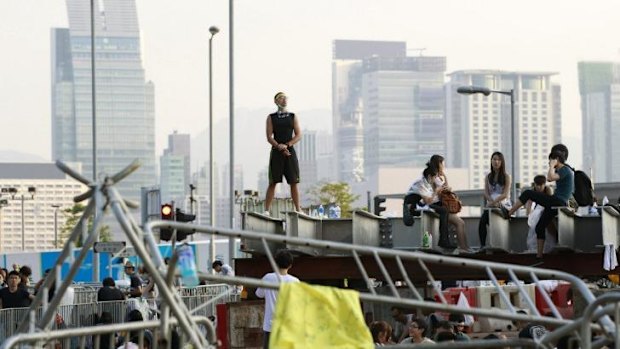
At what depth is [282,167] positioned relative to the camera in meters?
25.2

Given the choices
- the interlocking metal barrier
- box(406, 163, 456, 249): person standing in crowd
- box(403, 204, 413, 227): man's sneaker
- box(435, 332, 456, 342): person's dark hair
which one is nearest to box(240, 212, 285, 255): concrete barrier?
box(403, 204, 413, 227): man's sneaker

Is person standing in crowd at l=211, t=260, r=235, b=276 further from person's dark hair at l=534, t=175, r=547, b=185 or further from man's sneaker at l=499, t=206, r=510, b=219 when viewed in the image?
person's dark hair at l=534, t=175, r=547, b=185

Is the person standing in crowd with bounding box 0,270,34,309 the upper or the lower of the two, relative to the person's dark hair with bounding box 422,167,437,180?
lower

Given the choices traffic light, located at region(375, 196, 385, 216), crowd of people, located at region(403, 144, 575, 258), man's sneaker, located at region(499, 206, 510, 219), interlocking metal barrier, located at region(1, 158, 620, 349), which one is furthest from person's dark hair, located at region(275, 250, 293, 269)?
traffic light, located at region(375, 196, 385, 216)

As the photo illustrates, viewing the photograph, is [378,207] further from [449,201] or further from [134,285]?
[449,201]

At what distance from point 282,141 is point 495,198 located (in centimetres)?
309

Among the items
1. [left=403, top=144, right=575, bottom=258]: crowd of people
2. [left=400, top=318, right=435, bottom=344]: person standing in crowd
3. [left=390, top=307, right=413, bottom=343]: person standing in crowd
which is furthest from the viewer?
[left=403, top=144, right=575, bottom=258]: crowd of people

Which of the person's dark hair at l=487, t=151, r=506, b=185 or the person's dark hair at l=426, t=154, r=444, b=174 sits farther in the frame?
the person's dark hair at l=487, t=151, r=506, b=185

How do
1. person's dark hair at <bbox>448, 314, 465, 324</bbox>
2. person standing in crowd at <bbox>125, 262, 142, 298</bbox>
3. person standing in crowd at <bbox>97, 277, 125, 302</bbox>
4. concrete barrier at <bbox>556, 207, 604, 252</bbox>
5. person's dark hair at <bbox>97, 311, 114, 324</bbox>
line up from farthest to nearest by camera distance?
person standing in crowd at <bbox>125, 262, 142, 298</bbox> → person standing in crowd at <bbox>97, 277, 125, 302</bbox> → concrete barrier at <bbox>556, 207, 604, 252</bbox> → person's dark hair at <bbox>97, 311, 114, 324</bbox> → person's dark hair at <bbox>448, 314, 465, 324</bbox>

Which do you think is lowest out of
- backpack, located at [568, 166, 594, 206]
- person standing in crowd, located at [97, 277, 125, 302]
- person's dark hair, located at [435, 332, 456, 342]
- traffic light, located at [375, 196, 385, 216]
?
person standing in crowd, located at [97, 277, 125, 302]

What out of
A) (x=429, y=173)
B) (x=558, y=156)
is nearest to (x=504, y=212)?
(x=429, y=173)

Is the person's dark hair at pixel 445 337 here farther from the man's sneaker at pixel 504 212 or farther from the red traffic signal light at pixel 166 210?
the red traffic signal light at pixel 166 210

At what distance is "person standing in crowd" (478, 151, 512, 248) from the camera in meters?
24.8

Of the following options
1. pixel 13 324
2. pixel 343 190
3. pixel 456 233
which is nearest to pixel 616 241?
Answer: pixel 456 233
